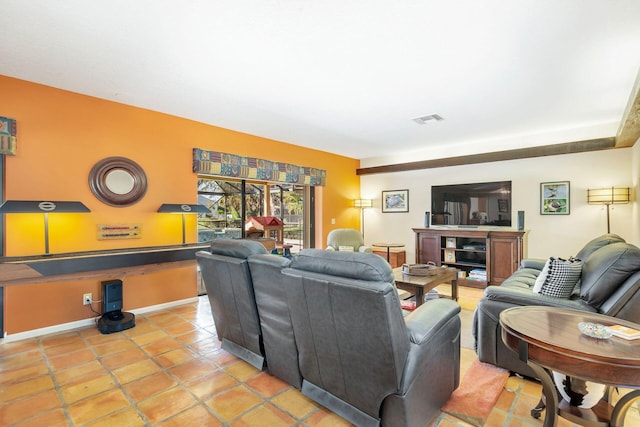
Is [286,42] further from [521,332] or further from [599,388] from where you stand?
[599,388]

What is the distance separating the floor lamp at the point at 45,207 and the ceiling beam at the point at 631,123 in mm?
5477

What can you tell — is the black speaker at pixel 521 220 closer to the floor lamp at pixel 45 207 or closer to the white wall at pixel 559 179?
the white wall at pixel 559 179

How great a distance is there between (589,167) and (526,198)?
2.99ft

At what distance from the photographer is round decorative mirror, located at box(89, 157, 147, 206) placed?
11.6ft

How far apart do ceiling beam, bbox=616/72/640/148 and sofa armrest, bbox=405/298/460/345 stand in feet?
8.96

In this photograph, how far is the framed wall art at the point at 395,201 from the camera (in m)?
6.58

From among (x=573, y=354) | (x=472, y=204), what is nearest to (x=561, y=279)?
(x=573, y=354)

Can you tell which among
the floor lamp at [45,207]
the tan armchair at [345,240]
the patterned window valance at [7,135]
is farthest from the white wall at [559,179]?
the patterned window valance at [7,135]

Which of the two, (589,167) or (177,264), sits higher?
(589,167)

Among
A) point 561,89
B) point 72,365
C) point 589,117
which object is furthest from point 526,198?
point 72,365

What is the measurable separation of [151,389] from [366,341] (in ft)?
5.71

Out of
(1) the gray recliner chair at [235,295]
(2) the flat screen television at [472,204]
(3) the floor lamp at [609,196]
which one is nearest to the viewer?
(1) the gray recliner chair at [235,295]

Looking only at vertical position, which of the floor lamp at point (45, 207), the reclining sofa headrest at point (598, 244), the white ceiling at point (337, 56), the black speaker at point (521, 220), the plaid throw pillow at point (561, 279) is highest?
the white ceiling at point (337, 56)

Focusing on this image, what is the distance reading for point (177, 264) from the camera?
3.64m
